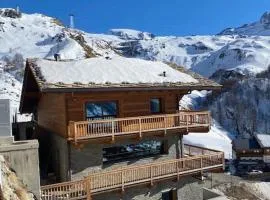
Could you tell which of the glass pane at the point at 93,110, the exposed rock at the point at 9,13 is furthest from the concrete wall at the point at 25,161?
the exposed rock at the point at 9,13

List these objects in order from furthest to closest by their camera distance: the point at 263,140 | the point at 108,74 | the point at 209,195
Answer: the point at 263,140
the point at 209,195
the point at 108,74

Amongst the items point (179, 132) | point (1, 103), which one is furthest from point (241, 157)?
point (1, 103)

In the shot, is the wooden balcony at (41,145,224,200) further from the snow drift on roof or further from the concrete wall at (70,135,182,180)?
the snow drift on roof

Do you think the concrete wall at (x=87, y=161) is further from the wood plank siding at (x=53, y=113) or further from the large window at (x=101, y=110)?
the large window at (x=101, y=110)

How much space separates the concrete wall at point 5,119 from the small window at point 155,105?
8.02 metres

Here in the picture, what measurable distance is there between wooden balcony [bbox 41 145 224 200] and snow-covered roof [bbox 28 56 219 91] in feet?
13.9

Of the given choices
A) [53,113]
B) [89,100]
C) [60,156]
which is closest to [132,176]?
[60,156]

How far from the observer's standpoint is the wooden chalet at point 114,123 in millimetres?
20156

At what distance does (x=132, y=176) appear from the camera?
2145 cm

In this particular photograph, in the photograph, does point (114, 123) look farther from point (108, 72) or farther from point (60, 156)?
point (60, 156)

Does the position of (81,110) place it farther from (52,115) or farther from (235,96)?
(235,96)

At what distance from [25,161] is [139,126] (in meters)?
6.47

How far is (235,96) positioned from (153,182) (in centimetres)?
Answer: 9283

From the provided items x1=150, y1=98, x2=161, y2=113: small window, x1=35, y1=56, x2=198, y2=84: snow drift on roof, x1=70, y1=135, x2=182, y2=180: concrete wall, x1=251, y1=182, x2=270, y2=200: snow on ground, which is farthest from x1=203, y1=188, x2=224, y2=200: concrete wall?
x1=251, y1=182, x2=270, y2=200: snow on ground
